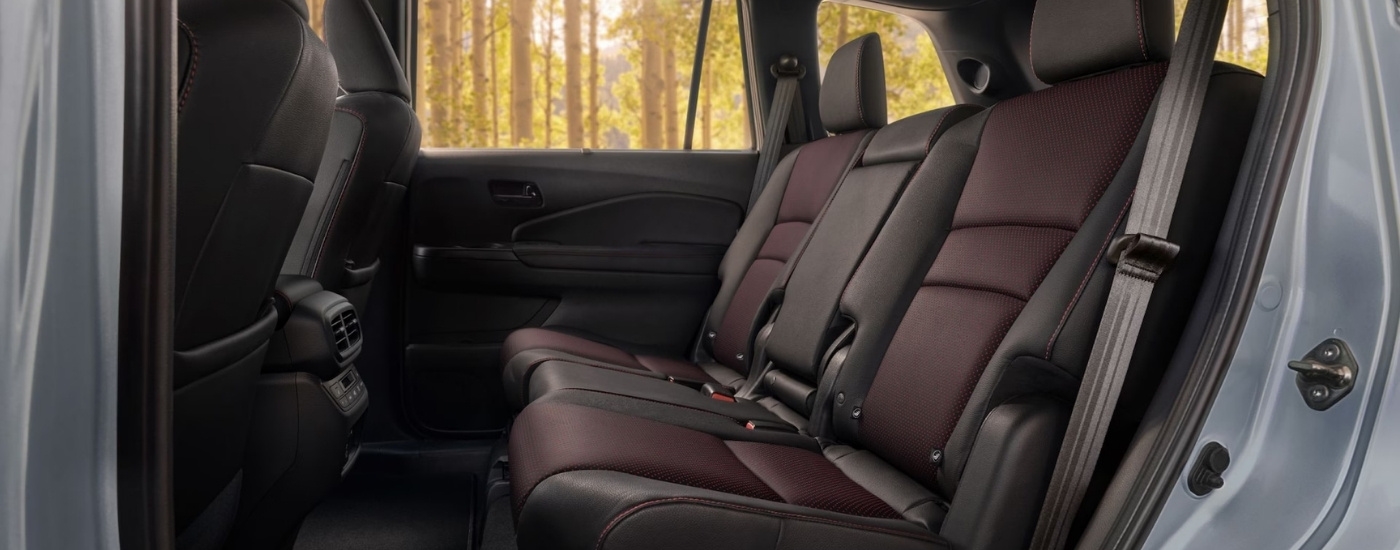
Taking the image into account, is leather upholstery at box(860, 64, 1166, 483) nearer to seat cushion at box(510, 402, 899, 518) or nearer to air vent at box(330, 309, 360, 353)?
seat cushion at box(510, 402, 899, 518)

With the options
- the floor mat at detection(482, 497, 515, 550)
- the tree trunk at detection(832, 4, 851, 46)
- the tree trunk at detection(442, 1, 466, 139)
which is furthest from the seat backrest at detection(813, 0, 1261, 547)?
the tree trunk at detection(442, 1, 466, 139)

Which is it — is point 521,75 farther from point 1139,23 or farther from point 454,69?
point 1139,23

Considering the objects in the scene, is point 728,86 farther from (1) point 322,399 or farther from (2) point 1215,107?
(2) point 1215,107

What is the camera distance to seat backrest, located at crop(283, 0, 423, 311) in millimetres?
2092

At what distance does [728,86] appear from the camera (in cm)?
311

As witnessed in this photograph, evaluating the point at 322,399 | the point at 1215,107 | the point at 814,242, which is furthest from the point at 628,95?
the point at 1215,107

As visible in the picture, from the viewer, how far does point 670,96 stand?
9.94 ft

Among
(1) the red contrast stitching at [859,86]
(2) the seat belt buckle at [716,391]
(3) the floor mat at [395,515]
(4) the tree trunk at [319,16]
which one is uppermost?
(4) the tree trunk at [319,16]

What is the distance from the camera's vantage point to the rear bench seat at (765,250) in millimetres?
2367

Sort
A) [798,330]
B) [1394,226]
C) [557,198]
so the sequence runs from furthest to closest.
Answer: [557,198]
[798,330]
[1394,226]

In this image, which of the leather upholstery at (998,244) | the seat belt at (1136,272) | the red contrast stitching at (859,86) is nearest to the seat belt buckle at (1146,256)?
the seat belt at (1136,272)

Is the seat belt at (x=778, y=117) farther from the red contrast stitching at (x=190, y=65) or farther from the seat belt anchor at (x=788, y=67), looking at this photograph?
the red contrast stitching at (x=190, y=65)

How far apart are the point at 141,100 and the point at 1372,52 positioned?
1.04 m

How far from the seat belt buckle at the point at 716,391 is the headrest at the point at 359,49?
0.93m
